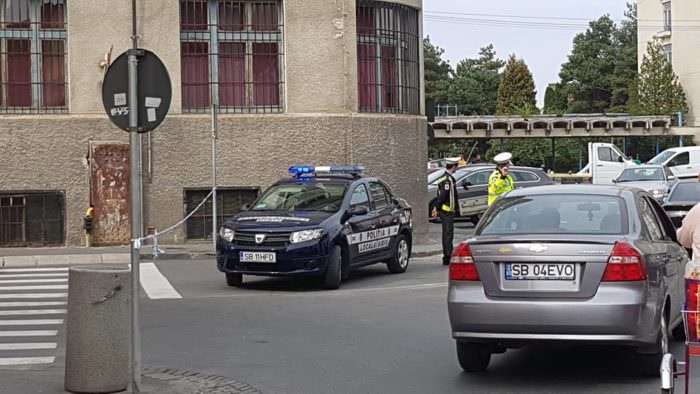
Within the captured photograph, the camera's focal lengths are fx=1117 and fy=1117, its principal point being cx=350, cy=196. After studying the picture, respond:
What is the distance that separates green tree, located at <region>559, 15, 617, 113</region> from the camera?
307 feet

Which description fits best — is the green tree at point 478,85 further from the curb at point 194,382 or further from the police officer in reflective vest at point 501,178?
the curb at point 194,382

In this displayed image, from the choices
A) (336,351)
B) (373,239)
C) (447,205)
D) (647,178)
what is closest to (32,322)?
(336,351)

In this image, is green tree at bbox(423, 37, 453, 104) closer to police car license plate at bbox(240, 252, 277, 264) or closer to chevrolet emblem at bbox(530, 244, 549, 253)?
police car license plate at bbox(240, 252, 277, 264)

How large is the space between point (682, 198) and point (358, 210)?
8.29 meters

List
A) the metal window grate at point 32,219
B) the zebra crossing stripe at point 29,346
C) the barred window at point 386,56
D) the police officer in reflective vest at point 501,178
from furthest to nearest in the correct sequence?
the barred window at point 386,56 → the metal window grate at point 32,219 → the police officer in reflective vest at point 501,178 → the zebra crossing stripe at point 29,346

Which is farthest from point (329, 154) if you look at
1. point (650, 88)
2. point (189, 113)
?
point (650, 88)

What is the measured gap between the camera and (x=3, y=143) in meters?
22.4

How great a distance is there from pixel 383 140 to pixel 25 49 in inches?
302

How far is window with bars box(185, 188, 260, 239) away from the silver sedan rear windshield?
14.3m

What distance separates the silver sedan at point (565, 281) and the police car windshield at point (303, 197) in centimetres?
721

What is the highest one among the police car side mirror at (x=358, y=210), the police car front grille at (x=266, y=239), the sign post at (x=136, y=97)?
the sign post at (x=136, y=97)

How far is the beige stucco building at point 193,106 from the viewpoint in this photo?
22.6m

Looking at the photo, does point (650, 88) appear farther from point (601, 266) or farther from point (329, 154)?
point (601, 266)

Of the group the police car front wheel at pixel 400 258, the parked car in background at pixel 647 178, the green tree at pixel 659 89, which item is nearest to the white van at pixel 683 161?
the parked car in background at pixel 647 178
